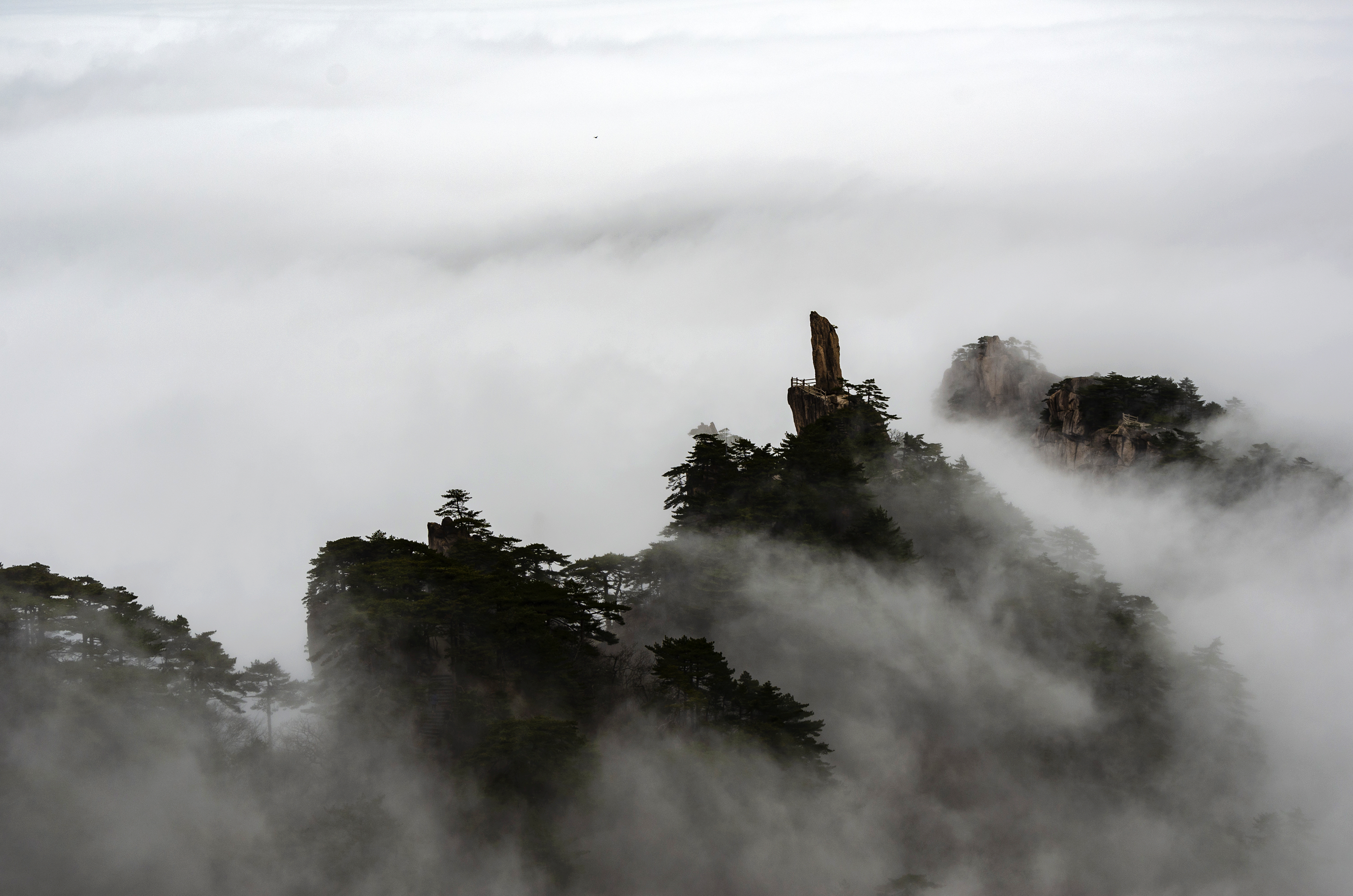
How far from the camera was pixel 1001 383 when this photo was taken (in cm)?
13550

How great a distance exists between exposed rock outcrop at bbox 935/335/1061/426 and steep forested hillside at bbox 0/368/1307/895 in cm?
6381

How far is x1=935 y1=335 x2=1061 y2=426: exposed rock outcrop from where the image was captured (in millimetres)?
133125

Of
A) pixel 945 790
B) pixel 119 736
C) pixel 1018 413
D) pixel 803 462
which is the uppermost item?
pixel 1018 413

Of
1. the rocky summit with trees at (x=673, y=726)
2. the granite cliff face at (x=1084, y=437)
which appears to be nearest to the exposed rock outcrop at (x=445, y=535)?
the rocky summit with trees at (x=673, y=726)

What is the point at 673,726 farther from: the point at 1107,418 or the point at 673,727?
the point at 1107,418

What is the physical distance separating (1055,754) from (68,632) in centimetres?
5448

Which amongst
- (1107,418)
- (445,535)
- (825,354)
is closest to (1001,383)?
(1107,418)

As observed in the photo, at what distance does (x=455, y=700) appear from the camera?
151 feet

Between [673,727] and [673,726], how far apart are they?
2.0 inches

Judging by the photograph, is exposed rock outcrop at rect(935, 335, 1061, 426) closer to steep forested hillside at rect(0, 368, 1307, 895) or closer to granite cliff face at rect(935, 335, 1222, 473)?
granite cliff face at rect(935, 335, 1222, 473)

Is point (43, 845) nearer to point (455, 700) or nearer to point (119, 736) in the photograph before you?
point (119, 736)

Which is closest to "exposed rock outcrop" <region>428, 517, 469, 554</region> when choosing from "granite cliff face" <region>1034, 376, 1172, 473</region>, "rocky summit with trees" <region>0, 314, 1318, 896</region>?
"rocky summit with trees" <region>0, 314, 1318, 896</region>

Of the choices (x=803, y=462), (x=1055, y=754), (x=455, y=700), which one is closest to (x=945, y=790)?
(x=1055, y=754)

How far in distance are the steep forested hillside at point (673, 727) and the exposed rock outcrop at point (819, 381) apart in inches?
647
